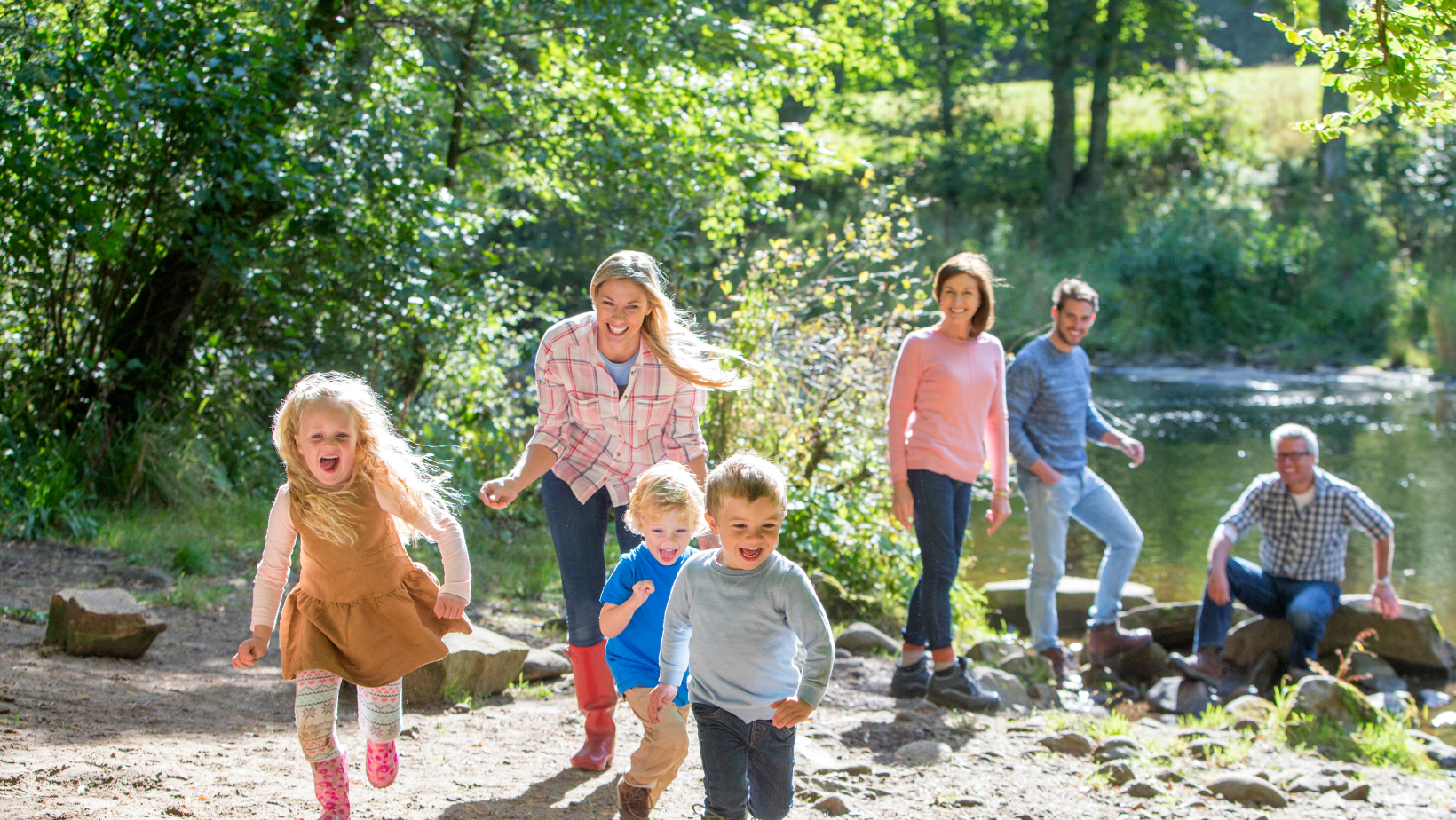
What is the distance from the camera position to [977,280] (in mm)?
5164

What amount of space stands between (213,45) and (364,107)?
106cm

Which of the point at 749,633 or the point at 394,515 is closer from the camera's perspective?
the point at 749,633

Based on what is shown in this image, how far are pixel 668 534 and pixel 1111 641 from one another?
13.5ft

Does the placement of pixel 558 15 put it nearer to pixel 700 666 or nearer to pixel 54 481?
pixel 54 481

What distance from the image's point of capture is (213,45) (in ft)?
23.0

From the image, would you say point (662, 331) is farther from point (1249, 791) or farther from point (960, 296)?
point (1249, 791)

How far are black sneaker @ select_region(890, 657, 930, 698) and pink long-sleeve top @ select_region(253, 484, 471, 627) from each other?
8.77ft

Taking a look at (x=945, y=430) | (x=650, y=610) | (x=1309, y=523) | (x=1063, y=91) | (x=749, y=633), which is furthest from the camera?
(x=1063, y=91)

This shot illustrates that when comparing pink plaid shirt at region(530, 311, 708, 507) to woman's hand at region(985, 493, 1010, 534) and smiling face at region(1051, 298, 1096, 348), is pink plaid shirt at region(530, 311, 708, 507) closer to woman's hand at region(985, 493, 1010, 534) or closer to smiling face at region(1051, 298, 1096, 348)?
woman's hand at region(985, 493, 1010, 534)

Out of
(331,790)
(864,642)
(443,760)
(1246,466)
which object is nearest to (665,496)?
(331,790)

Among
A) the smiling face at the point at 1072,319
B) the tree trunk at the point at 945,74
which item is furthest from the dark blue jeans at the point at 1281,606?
the tree trunk at the point at 945,74

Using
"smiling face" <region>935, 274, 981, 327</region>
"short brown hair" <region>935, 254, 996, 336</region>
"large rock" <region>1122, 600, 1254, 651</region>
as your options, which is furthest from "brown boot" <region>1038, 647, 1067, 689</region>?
"smiling face" <region>935, 274, 981, 327</region>

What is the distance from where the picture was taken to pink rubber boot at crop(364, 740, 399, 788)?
11.1 ft

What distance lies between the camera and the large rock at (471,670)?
4828 mm
